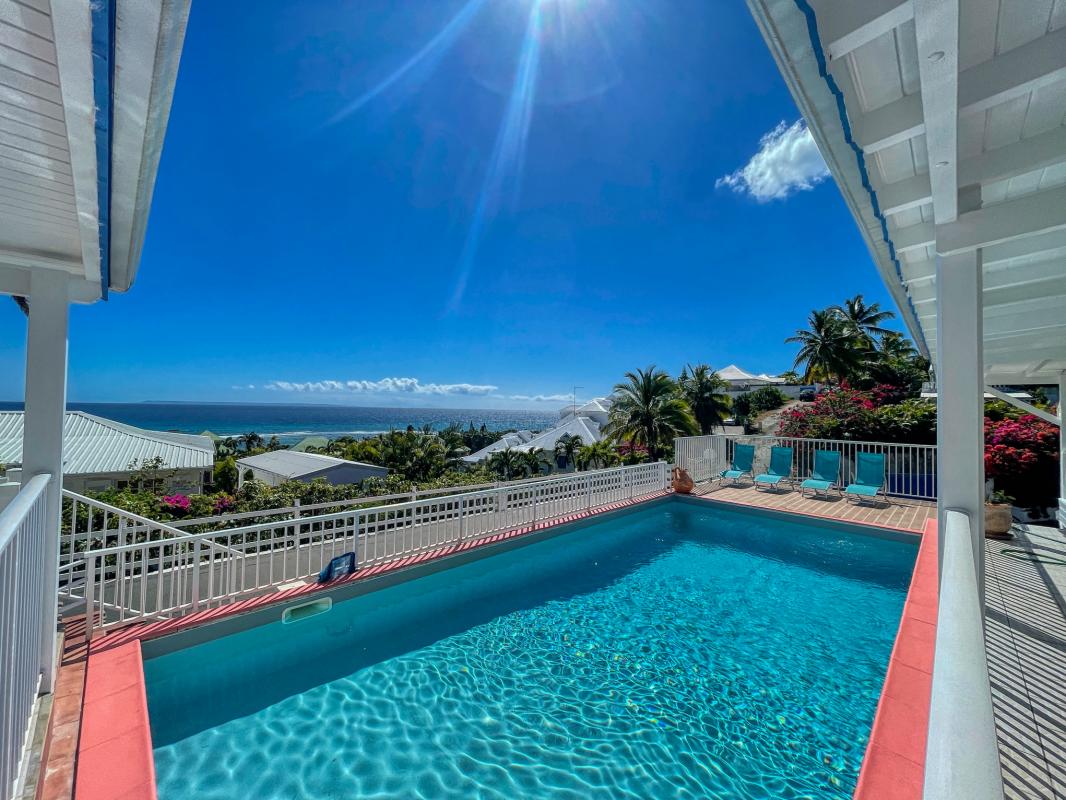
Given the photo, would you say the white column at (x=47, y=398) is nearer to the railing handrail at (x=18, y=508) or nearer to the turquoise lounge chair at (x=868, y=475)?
the railing handrail at (x=18, y=508)

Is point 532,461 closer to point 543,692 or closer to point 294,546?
point 294,546

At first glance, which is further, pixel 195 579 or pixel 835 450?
pixel 835 450

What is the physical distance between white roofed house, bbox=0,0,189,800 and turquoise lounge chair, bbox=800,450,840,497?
34.5 ft

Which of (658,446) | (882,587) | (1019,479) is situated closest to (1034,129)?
(882,587)

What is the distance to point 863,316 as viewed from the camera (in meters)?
25.3

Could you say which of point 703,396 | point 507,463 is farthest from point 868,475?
point 507,463

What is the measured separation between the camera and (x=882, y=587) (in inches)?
Result: 213

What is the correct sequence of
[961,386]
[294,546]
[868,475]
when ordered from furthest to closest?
[868,475] < [294,546] < [961,386]

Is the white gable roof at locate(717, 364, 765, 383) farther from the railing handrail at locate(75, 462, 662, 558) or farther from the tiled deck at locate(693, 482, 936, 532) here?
the railing handrail at locate(75, 462, 662, 558)

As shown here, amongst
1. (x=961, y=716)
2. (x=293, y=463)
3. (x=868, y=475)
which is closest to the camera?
(x=961, y=716)

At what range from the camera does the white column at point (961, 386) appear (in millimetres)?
2201

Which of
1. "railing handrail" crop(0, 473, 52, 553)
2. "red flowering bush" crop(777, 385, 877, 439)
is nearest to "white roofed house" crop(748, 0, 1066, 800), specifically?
"railing handrail" crop(0, 473, 52, 553)

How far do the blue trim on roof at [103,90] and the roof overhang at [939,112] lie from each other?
170 centimetres

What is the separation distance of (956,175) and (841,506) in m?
8.21
